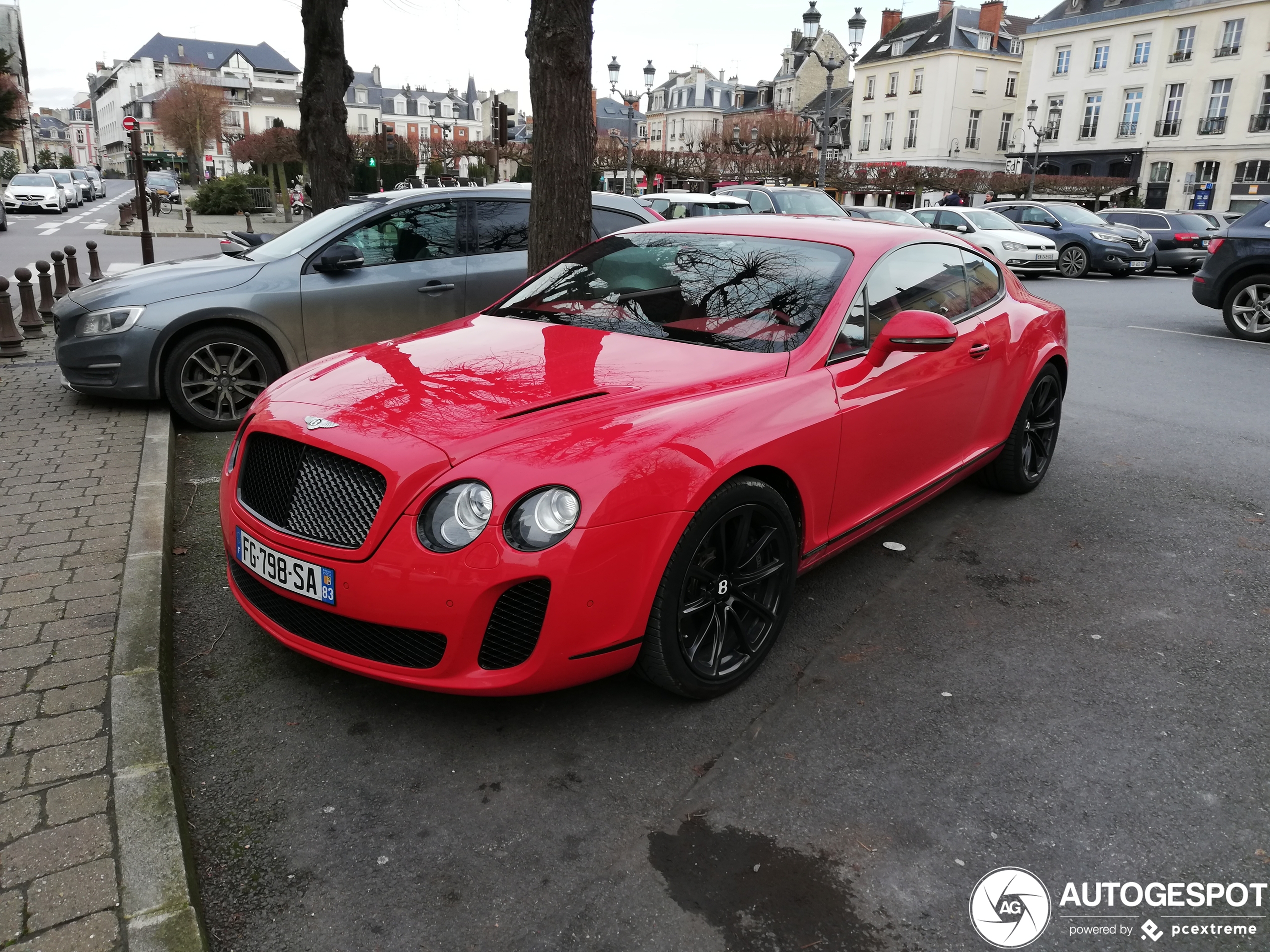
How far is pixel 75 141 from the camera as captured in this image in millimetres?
170750

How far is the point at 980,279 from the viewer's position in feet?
15.9

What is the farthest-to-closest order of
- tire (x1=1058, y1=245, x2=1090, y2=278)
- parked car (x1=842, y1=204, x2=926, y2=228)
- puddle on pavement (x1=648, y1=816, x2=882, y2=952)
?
tire (x1=1058, y1=245, x2=1090, y2=278) < parked car (x1=842, y1=204, x2=926, y2=228) < puddle on pavement (x1=648, y1=816, x2=882, y2=952)

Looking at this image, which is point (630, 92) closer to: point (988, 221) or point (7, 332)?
point (988, 221)

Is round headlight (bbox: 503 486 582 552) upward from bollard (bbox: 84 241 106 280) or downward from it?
upward

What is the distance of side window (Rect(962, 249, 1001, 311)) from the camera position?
15.4 ft

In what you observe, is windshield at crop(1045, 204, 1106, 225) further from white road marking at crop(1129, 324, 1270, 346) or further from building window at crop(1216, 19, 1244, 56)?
building window at crop(1216, 19, 1244, 56)

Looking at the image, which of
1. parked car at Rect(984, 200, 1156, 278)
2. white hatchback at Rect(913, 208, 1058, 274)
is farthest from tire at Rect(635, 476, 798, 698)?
parked car at Rect(984, 200, 1156, 278)

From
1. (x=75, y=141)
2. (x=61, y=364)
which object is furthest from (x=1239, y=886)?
(x=75, y=141)

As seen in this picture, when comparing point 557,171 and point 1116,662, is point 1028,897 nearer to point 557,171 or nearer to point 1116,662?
point 1116,662

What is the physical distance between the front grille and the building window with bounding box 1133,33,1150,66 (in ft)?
186

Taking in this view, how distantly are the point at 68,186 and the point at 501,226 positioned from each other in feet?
151

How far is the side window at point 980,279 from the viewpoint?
4688 millimetres

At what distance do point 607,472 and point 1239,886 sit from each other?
1.95m

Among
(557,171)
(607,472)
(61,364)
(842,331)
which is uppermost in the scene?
(557,171)
